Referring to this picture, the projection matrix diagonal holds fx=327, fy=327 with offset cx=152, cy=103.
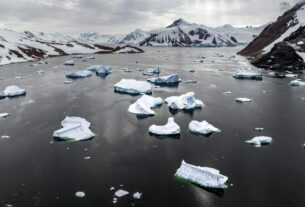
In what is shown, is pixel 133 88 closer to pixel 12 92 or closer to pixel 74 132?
pixel 12 92

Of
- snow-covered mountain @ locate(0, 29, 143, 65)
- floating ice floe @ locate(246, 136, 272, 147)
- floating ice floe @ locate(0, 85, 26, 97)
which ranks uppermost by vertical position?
floating ice floe @ locate(246, 136, 272, 147)

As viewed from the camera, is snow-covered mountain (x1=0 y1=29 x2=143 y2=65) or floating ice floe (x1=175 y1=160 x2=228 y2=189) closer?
floating ice floe (x1=175 y1=160 x2=228 y2=189)

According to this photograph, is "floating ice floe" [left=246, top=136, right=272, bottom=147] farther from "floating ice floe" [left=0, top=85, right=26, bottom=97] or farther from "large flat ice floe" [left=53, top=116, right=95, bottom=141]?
"floating ice floe" [left=0, top=85, right=26, bottom=97]

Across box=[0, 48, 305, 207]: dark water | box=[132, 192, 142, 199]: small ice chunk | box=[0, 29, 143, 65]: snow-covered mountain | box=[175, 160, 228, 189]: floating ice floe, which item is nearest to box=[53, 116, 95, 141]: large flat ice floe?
box=[0, 48, 305, 207]: dark water

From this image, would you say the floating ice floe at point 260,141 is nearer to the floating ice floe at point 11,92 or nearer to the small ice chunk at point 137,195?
the small ice chunk at point 137,195

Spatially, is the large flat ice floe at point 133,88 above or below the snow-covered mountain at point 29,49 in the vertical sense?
above

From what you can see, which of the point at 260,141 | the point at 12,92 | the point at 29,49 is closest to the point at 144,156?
the point at 260,141

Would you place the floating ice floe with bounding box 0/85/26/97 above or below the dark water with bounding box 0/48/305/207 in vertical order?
below

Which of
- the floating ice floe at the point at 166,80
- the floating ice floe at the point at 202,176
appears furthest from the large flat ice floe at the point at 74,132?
the floating ice floe at the point at 166,80
